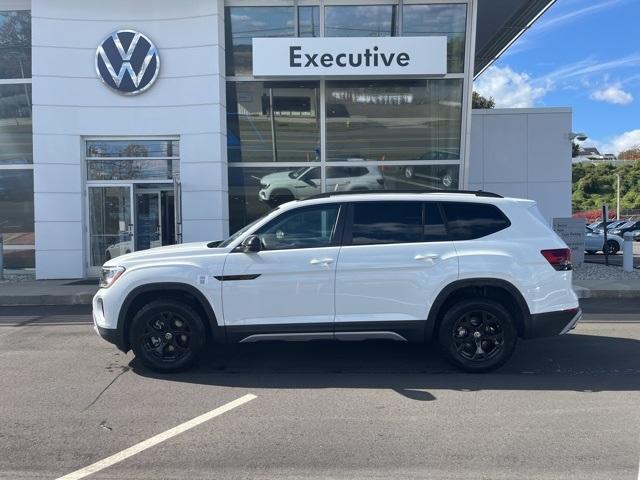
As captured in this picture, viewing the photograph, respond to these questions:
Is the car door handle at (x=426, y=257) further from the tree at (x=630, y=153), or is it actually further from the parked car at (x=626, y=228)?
the tree at (x=630, y=153)

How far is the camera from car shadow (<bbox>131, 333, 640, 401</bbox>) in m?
5.86

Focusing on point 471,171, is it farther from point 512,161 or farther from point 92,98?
point 92,98

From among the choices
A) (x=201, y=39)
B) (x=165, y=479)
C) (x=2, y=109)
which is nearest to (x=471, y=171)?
(x=201, y=39)

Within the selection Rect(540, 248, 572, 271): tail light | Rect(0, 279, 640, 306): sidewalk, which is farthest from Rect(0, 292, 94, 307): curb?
Rect(540, 248, 572, 271): tail light

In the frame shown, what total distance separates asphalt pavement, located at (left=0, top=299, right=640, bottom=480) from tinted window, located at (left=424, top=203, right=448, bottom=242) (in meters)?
1.44

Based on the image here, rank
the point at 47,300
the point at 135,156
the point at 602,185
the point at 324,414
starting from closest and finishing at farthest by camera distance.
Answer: the point at 324,414
the point at 47,300
the point at 135,156
the point at 602,185

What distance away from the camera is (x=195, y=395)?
5562mm

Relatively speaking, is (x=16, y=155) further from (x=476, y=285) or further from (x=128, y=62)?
(x=476, y=285)

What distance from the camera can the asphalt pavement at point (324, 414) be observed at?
4070 mm

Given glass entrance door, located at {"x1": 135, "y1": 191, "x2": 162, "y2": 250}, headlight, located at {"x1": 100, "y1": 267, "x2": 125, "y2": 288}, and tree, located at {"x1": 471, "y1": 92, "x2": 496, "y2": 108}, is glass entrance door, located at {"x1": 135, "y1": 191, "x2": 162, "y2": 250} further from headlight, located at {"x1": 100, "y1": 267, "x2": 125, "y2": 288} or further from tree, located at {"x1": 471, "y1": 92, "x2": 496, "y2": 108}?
tree, located at {"x1": 471, "y1": 92, "x2": 496, "y2": 108}

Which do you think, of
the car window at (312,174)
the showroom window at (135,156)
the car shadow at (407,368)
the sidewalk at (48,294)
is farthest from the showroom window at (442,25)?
the sidewalk at (48,294)

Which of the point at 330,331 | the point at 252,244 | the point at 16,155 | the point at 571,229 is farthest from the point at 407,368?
the point at 16,155

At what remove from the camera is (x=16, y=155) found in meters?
14.6

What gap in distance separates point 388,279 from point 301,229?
1.05m
